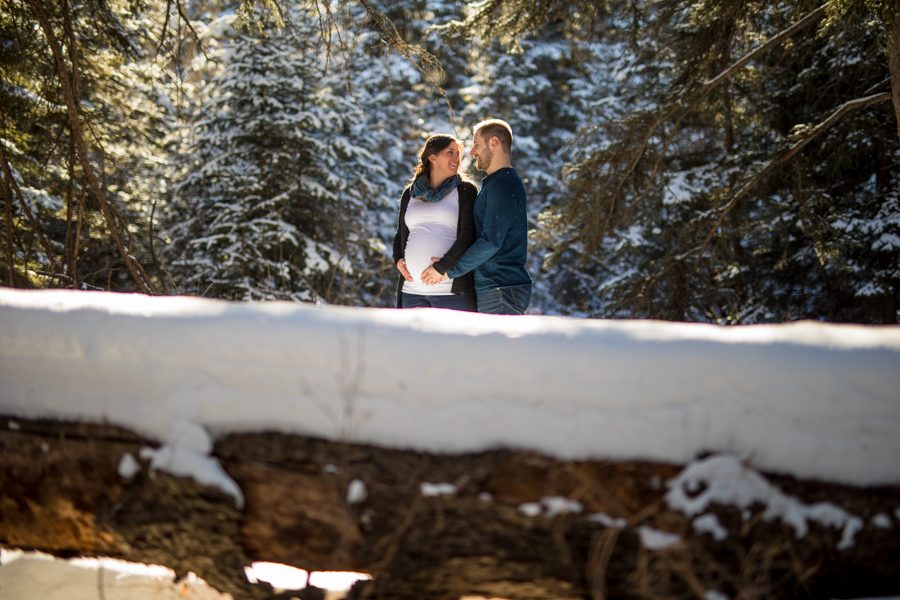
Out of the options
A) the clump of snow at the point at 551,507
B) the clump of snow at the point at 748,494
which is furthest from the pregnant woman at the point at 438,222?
the clump of snow at the point at 748,494

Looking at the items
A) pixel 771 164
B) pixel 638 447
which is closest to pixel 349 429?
pixel 638 447

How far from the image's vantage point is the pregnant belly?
292cm

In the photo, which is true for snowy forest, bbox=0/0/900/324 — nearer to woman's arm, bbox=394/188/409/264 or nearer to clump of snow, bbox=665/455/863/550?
woman's arm, bbox=394/188/409/264

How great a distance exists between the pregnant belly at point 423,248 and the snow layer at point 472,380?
53.8 inches

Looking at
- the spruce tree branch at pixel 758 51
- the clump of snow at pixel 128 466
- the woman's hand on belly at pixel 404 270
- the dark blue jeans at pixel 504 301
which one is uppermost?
the spruce tree branch at pixel 758 51

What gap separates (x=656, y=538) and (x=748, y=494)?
0.26 meters

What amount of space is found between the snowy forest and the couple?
26.1 inches

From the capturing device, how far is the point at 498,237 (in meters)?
2.76

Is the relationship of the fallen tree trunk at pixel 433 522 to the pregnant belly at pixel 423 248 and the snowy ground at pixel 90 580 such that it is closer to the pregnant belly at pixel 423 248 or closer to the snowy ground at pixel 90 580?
the snowy ground at pixel 90 580

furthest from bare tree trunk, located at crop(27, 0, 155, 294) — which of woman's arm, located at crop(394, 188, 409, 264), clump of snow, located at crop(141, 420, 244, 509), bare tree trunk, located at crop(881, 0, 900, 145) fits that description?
bare tree trunk, located at crop(881, 0, 900, 145)

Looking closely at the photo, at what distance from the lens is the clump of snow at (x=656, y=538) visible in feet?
4.35

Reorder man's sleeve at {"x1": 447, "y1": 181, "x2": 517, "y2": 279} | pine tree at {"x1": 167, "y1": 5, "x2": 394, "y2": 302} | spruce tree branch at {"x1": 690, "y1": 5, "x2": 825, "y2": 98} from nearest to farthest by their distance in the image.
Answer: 1. man's sleeve at {"x1": 447, "y1": 181, "x2": 517, "y2": 279}
2. spruce tree branch at {"x1": 690, "y1": 5, "x2": 825, "y2": 98}
3. pine tree at {"x1": 167, "y1": 5, "x2": 394, "y2": 302}

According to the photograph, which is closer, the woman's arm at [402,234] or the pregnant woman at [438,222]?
the pregnant woman at [438,222]

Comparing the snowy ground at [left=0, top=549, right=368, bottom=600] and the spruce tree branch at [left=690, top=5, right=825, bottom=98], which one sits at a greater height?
the spruce tree branch at [left=690, top=5, right=825, bottom=98]
